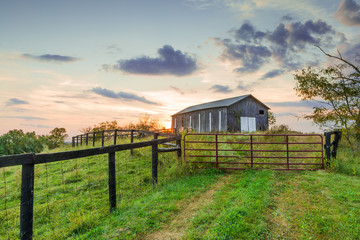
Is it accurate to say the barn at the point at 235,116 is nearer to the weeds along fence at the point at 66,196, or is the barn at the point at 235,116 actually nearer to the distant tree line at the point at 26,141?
the weeds along fence at the point at 66,196

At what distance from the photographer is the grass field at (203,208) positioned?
3879 millimetres

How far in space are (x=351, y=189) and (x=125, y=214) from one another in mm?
6836

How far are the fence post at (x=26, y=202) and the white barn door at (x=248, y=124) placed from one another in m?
25.2

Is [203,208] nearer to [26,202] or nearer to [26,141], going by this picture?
[26,202]

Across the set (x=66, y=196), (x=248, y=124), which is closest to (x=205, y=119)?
(x=248, y=124)

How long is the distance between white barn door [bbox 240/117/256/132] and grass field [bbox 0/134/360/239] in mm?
18152

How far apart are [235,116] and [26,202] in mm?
25049

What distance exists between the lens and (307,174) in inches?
324

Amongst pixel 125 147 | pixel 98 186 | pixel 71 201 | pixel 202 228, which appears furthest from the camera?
pixel 98 186

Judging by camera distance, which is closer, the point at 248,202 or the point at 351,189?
the point at 248,202

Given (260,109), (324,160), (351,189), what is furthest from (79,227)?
(260,109)

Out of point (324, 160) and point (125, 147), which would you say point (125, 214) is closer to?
point (125, 147)

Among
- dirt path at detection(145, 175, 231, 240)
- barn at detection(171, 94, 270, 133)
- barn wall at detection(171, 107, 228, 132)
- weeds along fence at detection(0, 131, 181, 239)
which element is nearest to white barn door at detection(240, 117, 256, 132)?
barn at detection(171, 94, 270, 133)

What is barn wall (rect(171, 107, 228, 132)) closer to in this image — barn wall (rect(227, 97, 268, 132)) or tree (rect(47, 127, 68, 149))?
barn wall (rect(227, 97, 268, 132))
